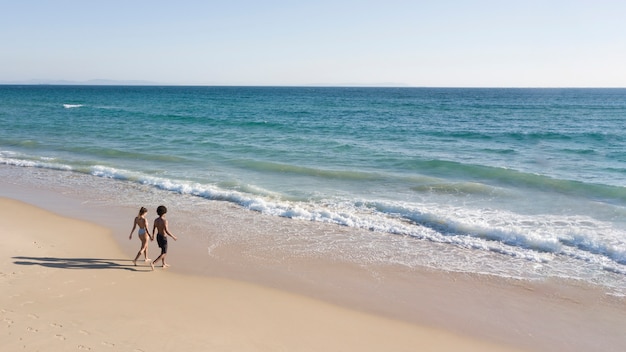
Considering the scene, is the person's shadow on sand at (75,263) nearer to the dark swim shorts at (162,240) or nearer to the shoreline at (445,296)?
the shoreline at (445,296)

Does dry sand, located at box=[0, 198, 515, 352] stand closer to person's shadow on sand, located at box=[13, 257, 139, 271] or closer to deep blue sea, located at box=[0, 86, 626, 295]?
person's shadow on sand, located at box=[13, 257, 139, 271]

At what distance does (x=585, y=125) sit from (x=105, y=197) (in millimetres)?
35525

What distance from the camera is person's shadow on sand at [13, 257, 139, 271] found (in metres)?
9.17

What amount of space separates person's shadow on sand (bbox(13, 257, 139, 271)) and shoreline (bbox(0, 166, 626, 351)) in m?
0.44

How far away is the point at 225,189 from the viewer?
16562 millimetres

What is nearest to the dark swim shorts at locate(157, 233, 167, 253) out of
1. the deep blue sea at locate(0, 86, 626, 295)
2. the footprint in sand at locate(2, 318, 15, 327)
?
the footprint in sand at locate(2, 318, 15, 327)

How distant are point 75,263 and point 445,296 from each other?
7125mm

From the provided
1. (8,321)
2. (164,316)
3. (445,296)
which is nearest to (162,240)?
(164,316)

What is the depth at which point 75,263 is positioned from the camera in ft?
30.7

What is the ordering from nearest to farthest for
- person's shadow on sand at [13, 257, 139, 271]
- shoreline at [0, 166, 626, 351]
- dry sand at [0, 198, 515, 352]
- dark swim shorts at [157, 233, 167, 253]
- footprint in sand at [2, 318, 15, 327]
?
dry sand at [0, 198, 515, 352] < footprint in sand at [2, 318, 15, 327] < shoreline at [0, 166, 626, 351] < person's shadow on sand at [13, 257, 139, 271] < dark swim shorts at [157, 233, 167, 253]

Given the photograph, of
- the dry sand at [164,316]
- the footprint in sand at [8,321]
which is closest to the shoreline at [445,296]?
the dry sand at [164,316]

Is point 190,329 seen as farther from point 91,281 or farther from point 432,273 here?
point 432,273

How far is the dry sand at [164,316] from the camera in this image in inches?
259

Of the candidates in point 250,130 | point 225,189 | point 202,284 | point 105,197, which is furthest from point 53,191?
point 250,130
